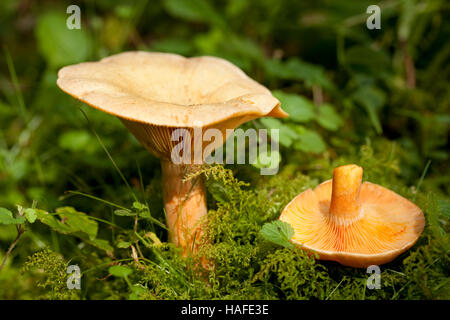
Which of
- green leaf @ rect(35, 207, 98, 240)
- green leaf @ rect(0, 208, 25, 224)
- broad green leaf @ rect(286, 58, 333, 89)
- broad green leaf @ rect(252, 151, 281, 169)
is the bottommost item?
green leaf @ rect(35, 207, 98, 240)

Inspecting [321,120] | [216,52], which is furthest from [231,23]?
[321,120]

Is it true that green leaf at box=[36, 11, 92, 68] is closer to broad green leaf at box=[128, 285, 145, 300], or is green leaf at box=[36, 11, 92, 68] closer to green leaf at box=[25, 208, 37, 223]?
green leaf at box=[25, 208, 37, 223]

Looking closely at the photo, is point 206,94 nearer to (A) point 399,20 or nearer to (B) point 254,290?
(B) point 254,290

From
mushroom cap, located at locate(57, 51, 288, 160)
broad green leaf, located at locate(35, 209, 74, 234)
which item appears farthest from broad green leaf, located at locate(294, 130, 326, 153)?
broad green leaf, located at locate(35, 209, 74, 234)

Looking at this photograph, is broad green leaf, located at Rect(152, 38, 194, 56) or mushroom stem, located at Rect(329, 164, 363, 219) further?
broad green leaf, located at Rect(152, 38, 194, 56)

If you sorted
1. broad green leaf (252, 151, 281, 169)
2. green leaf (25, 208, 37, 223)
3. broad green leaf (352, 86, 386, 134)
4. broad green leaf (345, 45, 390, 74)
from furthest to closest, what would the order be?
1. broad green leaf (345, 45, 390, 74)
2. broad green leaf (352, 86, 386, 134)
3. broad green leaf (252, 151, 281, 169)
4. green leaf (25, 208, 37, 223)

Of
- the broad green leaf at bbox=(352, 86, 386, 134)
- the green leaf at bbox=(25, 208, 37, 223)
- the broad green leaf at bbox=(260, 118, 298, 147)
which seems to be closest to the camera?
the green leaf at bbox=(25, 208, 37, 223)
